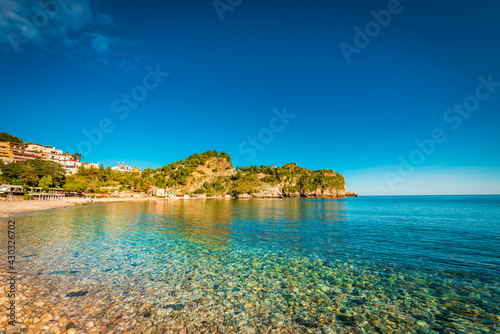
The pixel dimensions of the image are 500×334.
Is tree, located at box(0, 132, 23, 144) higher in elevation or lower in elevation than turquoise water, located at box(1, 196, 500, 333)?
higher

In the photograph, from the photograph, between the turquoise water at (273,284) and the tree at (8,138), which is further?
the tree at (8,138)

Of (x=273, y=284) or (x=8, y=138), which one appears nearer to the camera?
(x=273, y=284)

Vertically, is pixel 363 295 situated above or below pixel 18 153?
below

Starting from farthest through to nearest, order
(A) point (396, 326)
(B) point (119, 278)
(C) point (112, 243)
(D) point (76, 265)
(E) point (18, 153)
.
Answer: (E) point (18, 153) < (C) point (112, 243) < (D) point (76, 265) < (B) point (119, 278) < (A) point (396, 326)

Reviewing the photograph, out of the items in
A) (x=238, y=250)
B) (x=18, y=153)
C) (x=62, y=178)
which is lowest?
(x=238, y=250)

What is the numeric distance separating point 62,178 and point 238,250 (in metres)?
109

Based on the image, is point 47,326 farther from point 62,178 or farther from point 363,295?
point 62,178

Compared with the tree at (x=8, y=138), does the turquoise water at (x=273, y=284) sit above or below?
below

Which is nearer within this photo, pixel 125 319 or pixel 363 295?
pixel 125 319

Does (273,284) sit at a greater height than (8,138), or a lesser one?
lesser

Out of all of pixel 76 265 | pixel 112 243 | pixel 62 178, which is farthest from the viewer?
pixel 62 178

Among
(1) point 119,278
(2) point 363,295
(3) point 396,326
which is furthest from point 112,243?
(3) point 396,326

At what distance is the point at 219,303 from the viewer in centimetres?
764

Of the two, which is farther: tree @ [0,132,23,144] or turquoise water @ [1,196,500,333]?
tree @ [0,132,23,144]
